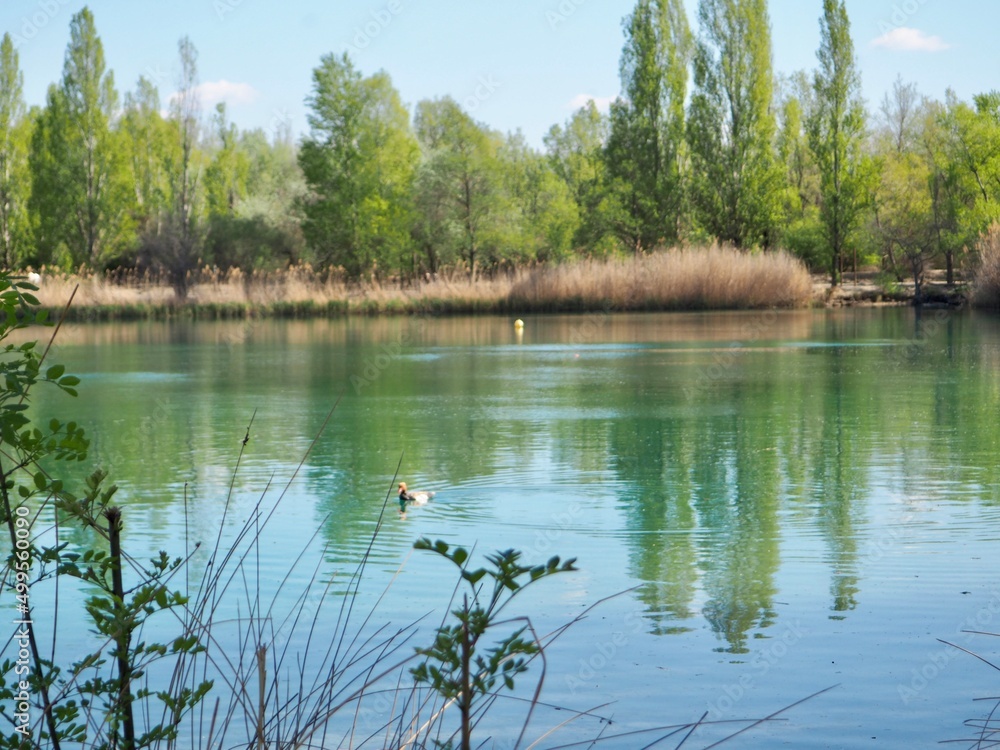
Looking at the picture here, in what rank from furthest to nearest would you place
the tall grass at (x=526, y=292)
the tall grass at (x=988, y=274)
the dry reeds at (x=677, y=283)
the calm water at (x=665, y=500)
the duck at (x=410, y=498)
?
the tall grass at (x=526, y=292), the dry reeds at (x=677, y=283), the tall grass at (x=988, y=274), the duck at (x=410, y=498), the calm water at (x=665, y=500)

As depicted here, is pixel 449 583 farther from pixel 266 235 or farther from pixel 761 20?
pixel 266 235

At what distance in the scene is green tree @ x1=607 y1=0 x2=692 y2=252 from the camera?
1580 inches

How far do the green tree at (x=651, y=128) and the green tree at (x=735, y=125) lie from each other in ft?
3.98

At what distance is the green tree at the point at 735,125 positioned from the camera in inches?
1523

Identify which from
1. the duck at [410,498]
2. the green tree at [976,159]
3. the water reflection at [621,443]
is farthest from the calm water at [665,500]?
the green tree at [976,159]

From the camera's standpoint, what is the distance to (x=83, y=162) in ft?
141

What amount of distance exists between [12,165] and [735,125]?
85.4ft

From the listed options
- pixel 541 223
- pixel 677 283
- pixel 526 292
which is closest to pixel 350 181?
pixel 541 223

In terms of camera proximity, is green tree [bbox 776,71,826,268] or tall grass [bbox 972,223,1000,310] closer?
tall grass [bbox 972,223,1000,310]

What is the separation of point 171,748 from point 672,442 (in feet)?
24.2

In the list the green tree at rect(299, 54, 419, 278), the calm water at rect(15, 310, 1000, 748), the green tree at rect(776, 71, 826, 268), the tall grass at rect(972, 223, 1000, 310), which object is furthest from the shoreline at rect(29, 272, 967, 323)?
the calm water at rect(15, 310, 1000, 748)

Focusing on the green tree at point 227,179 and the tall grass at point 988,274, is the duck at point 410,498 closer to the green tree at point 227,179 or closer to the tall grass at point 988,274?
the tall grass at point 988,274

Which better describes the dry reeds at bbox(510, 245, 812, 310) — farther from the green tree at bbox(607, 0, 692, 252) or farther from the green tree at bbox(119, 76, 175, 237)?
the green tree at bbox(119, 76, 175, 237)

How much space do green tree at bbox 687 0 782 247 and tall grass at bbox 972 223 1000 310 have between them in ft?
32.2
